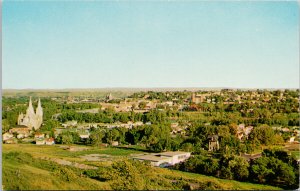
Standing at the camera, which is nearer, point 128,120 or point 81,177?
point 81,177

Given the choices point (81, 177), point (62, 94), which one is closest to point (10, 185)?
point (81, 177)

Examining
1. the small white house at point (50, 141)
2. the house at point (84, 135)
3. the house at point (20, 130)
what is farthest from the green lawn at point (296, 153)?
the house at point (20, 130)

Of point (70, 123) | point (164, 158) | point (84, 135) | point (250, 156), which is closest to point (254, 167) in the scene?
point (250, 156)

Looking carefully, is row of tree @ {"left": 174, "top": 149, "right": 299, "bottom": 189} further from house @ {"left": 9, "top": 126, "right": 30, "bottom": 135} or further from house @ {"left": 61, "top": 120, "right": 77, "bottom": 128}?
house @ {"left": 9, "top": 126, "right": 30, "bottom": 135}

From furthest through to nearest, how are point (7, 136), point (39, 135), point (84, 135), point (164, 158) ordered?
point (84, 135) < point (39, 135) < point (164, 158) < point (7, 136)

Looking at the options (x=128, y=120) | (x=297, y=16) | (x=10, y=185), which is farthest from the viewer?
(x=128, y=120)

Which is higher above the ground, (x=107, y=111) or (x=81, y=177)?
(x=107, y=111)

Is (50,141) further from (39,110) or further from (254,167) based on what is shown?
(254,167)

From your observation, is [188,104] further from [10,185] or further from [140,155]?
[10,185]
